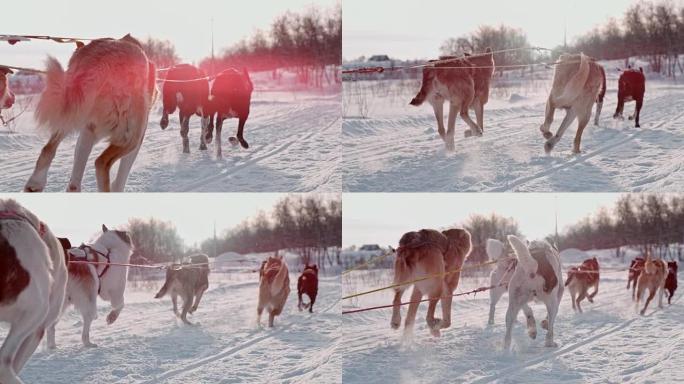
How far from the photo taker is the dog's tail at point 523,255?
25.6ft

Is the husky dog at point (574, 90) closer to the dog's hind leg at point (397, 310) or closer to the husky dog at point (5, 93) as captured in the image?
the dog's hind leg at point (397, 310)

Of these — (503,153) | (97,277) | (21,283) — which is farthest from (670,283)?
(21,283)

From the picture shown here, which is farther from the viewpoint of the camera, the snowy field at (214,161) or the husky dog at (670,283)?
the husky dog at (670,283)

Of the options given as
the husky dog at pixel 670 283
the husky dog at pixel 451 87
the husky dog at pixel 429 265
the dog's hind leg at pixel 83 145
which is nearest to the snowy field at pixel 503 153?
the husky dog at pixel 451 87

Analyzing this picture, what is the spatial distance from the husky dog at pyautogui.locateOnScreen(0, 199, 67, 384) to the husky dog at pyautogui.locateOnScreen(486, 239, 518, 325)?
13.5ft

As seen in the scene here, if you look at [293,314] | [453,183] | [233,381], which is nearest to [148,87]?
[233,381]

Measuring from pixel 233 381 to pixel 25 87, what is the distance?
4841mm

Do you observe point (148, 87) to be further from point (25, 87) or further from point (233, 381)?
point (25, 87)

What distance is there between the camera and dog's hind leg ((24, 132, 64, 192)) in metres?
6.66

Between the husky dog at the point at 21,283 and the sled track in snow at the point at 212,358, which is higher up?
the husky dog at the point at 21,283

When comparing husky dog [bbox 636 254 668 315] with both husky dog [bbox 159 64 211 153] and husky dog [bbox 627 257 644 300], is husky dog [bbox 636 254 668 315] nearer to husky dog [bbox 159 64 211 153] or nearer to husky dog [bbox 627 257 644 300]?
husky dog [bbox 627 257 644 300]

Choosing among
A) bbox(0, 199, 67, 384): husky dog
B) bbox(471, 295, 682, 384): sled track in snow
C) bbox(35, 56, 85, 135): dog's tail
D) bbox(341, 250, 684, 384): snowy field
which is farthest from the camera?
bbox(341, 250, 684, 384): snowy field

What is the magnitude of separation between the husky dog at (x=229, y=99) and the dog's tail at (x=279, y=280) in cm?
148

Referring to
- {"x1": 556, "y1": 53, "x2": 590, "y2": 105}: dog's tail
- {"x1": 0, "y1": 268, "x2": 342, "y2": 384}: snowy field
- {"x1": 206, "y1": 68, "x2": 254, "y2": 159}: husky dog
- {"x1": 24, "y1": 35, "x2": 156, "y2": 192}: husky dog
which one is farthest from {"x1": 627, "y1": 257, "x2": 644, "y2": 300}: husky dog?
{"x1": 24, "y1": 35, "x2": 156, "y2": 192}: husky dog
